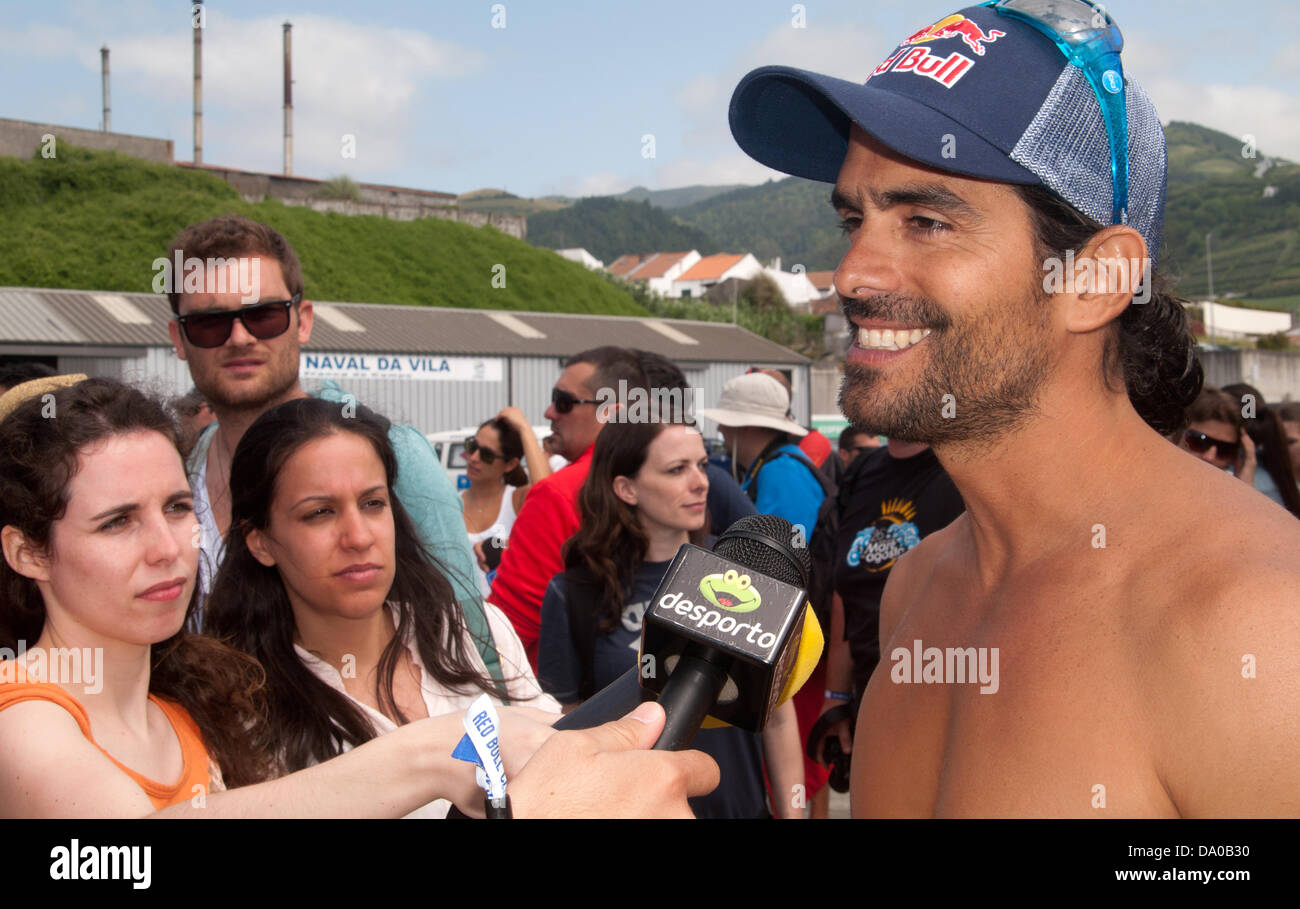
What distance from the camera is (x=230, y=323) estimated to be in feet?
10.7

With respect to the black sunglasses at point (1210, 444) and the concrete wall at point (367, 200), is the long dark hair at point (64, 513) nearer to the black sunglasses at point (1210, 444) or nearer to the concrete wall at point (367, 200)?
the black sunglasses at point (1210, 444)

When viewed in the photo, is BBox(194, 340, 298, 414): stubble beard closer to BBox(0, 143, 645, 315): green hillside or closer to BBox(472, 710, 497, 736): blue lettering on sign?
BBox(472, 710, 497, 736): blue lettering on sign

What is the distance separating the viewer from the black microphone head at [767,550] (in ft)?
4.72

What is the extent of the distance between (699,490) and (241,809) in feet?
8.49

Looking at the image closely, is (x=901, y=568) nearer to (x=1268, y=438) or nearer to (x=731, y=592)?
(x=731, y=592)

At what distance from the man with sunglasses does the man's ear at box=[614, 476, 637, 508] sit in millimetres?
927

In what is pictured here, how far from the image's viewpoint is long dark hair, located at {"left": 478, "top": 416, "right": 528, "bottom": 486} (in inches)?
243

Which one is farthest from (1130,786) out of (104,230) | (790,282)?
(790,282)

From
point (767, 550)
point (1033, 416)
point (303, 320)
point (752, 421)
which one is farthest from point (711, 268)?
point (767, 550)

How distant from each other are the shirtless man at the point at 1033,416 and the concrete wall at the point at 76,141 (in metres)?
42.2

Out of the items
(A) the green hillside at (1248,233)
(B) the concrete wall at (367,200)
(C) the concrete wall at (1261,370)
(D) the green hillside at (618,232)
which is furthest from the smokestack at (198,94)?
(D) the green hillside at (618,232)

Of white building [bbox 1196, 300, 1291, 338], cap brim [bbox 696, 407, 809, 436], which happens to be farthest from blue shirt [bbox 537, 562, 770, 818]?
white building [bbox 1196, 300, 1291, 338]

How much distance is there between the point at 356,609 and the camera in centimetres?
261
